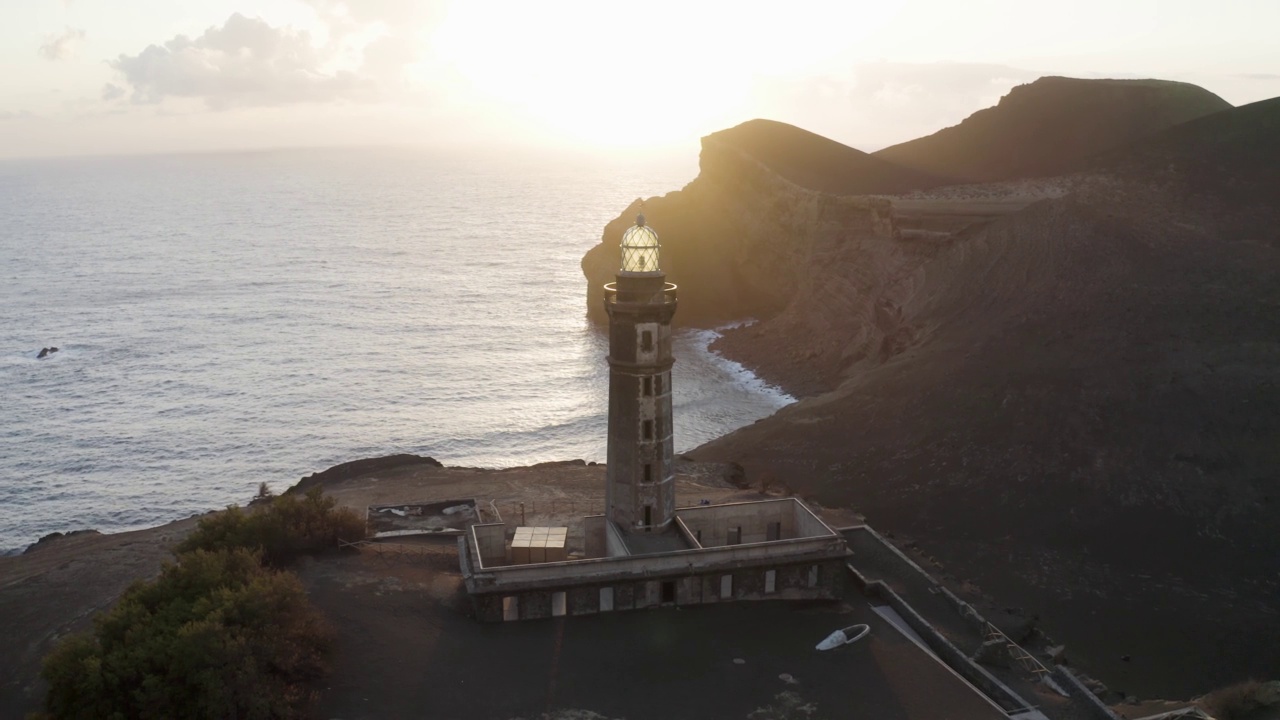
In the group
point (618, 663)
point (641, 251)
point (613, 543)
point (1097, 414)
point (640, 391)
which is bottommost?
point (618, 663)

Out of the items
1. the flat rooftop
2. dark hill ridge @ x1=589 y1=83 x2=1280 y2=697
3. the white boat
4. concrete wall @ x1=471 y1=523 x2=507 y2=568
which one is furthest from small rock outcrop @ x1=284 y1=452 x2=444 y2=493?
the white boat

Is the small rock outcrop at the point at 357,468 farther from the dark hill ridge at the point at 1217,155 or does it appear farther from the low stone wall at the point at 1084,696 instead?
the dark hill ridge at the point at 1217,155

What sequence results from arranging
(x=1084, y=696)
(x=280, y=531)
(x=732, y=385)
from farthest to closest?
(x=732, y=385) → (x=280, y=531) → (x=1084, y=696)

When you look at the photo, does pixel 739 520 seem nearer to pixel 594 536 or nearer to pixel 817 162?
pixel 594 536

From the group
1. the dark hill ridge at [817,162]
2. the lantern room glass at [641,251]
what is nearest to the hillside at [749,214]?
the dark hill ridge at [817,162]

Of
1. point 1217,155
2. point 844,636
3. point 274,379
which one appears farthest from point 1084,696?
point 274,379

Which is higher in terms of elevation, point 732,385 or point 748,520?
point 748,520
